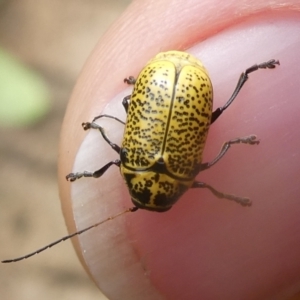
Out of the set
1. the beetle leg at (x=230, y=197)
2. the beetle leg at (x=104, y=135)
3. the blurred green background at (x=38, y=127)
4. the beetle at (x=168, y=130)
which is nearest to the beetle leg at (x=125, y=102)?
the beetle at (x=168, y=130)

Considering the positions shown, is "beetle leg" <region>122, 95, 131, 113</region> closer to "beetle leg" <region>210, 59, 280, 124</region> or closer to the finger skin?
the finger skin

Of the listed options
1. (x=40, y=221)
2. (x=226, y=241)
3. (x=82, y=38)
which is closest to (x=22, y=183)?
(x=40, y=221)

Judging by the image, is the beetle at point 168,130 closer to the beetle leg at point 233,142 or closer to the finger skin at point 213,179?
the beetle leg at point 233,142

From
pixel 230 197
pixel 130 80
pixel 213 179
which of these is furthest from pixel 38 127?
pixel 230 197

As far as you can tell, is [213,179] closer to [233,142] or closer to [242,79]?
[233,142]

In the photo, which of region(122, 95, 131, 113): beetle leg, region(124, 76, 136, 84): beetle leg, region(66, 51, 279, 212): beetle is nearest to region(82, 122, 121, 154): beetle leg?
region(66, 51, 279, 212): beetle

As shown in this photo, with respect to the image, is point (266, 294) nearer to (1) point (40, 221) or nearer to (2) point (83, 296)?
(2) point (83, 296)
